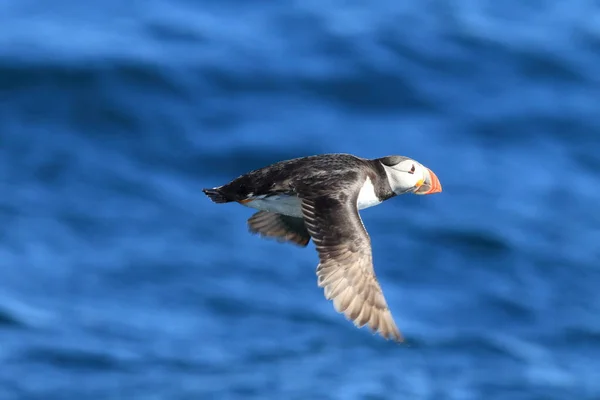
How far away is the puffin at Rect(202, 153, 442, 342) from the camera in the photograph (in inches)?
273

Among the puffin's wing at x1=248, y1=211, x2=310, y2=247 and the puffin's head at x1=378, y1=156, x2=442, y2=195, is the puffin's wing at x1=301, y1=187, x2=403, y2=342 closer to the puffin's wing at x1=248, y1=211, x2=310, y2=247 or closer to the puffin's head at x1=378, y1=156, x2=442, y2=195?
the puffin's head at x1=378, y1=156, x2=442, y2=195

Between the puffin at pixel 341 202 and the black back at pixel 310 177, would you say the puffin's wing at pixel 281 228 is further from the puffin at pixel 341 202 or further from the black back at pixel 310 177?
the black back at pixel 310 177

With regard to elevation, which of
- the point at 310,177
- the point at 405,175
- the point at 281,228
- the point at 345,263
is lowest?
the point at 345,263

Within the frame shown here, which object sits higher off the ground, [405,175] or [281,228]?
[281,228]

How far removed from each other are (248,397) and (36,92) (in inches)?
324

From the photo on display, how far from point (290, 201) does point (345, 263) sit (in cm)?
71

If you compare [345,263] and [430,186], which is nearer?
[345,263]

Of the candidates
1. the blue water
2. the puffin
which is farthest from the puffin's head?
the blue water

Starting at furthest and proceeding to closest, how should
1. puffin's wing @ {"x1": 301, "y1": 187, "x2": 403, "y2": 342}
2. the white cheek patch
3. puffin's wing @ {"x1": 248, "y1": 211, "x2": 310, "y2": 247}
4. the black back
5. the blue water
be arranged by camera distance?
the blue water, puffin's wing @ {"x1": 248, "y1": 211, "x2": 310, "y2": 247}, the white cheek patch, the black back, puffin's wing @ {"x1": 301, "y1": 187, "x2": 403, "y2": 342}

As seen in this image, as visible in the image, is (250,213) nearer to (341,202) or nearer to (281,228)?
(281,228)

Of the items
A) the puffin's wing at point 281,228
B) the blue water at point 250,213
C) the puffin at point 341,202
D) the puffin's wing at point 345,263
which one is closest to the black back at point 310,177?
the puffin at point 341,202

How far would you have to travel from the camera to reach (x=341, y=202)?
7055 millimetres

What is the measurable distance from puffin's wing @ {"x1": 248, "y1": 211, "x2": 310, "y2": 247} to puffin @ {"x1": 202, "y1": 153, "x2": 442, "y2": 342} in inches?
32.9

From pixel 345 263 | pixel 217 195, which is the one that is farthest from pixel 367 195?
pixel 217 195
